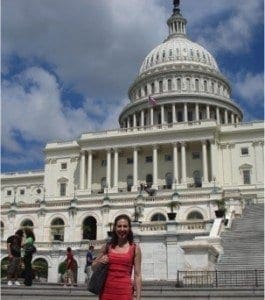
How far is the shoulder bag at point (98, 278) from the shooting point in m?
7.75

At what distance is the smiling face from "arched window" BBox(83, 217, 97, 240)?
160ft

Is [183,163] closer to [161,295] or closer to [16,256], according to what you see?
[16,256]

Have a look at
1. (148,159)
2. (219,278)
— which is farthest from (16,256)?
(148,159)

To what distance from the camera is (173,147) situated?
8238 cm

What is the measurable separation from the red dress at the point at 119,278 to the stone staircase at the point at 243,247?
65.2 feet

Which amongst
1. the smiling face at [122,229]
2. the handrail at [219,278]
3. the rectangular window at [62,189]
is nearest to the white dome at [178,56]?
the rectangular window at [62,189]

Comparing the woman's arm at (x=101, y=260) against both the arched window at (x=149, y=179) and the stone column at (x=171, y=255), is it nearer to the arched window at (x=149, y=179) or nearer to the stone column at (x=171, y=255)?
the stone column at (x=171, y=255)

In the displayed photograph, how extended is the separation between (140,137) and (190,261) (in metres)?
56.8

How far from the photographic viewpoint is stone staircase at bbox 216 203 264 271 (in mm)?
27688

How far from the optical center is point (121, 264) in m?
7.83

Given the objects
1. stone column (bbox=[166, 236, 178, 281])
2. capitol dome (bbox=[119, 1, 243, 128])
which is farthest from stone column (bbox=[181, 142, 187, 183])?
stone column (bbox=[166, 236, 178, 281])

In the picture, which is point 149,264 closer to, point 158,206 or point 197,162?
point 158,206

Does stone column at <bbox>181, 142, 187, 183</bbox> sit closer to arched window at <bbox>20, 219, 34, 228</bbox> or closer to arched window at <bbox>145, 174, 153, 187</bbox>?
arched window at <bbox>145, 174, 153, 187</bbox>

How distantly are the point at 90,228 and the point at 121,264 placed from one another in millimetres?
49728
